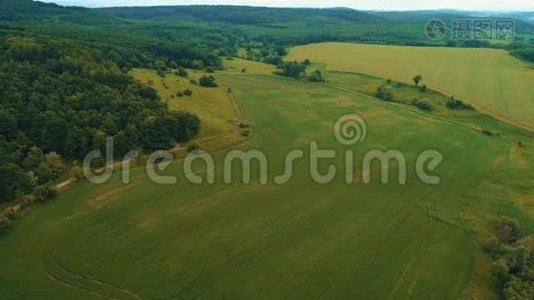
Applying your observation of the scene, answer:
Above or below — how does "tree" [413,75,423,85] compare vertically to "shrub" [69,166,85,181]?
above

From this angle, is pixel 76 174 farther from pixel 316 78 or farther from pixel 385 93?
pixel 316 78

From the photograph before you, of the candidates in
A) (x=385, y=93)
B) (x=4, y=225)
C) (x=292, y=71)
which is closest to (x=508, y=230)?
(x=4, y=225)

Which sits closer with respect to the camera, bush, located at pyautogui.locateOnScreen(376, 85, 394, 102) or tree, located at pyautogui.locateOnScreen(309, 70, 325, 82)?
bush, located at pyautogui.locateOnScreen(376, 85, 394, 102)

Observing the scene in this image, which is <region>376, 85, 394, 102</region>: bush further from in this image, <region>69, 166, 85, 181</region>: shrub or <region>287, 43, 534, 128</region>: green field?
<region>69, 166, 85, 181</region>: shrub

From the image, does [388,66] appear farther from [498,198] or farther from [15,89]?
[15,89]

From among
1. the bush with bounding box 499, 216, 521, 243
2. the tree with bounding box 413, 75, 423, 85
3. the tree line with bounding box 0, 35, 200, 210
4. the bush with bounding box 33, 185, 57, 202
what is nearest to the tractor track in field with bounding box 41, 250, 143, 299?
the bush with bounding box 33, 185, 57, 202

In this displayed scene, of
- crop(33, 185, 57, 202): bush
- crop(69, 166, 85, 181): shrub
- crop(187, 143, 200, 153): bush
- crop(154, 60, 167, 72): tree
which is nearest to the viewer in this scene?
crop(33, 185, 57, 202): bush

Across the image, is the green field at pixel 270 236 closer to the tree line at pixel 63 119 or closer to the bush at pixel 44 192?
the bush at pixel 44 192

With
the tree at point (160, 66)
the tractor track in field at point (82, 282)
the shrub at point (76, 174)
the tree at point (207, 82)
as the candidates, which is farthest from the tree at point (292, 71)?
the tractor track in field at point (82, 282)
